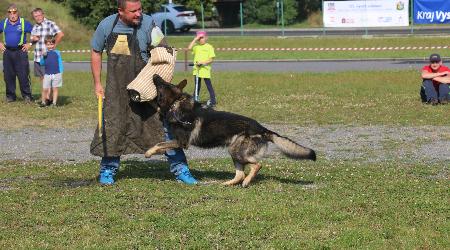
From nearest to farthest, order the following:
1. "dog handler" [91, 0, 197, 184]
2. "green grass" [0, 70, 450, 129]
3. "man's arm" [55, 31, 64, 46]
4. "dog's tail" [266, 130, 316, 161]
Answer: "dog's tail" [266, 130, 316, 161], "dog handler" [91, 0, 197, 184], "green grass" [0, 70, 450, 129], "man's arm" [55, 31, 64, 46]

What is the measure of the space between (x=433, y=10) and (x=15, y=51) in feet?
75.4

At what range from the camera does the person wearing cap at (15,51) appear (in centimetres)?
1753

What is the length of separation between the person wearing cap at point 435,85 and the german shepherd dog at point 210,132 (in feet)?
29.5

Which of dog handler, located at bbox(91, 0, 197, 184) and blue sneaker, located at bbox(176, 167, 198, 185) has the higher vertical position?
dog handler, located at bbox(91, 0, 197, 184)

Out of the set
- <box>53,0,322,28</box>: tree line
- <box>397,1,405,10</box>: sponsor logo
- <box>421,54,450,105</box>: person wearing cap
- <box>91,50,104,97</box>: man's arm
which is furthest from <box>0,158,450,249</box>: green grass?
<box>53,0,322,28</box>: tree line

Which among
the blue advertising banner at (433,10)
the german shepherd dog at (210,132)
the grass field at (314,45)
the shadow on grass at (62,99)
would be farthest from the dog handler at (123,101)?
the blue advertising banner at (433,10)

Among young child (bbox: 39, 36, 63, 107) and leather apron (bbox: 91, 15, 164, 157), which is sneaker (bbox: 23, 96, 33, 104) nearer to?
young child (bbox: 39, 36, 63, 107)

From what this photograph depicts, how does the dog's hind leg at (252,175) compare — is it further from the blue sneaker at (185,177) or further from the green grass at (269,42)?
the green grass at (269,42)

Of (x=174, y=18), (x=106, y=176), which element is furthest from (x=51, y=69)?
(x=174, y=18)

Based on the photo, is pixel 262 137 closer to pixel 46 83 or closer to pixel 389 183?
pixel 389 183

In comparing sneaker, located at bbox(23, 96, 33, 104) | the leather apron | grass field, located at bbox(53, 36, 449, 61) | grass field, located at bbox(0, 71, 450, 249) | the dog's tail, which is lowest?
grass field, located at bbox(53, 36, 449, 61)

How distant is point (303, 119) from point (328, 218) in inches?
322

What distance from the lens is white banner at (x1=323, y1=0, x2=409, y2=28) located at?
39781mm

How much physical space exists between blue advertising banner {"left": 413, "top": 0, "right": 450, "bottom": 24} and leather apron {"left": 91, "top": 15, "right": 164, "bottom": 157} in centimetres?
2911
